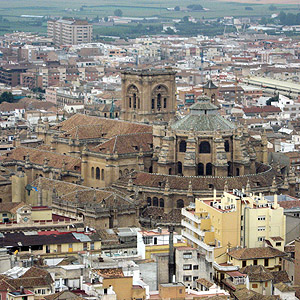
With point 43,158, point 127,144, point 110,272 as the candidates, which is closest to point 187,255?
point 110,272

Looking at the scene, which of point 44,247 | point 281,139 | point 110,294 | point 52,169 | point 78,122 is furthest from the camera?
point 281,139

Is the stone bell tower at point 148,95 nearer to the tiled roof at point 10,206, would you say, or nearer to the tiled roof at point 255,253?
the tiled roof at point 10,206

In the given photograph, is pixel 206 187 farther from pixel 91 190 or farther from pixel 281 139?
pixel 281 139

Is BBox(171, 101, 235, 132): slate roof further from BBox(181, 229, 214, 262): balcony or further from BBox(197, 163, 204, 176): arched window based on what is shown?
BBox(181, 229, 214, 262): balcony

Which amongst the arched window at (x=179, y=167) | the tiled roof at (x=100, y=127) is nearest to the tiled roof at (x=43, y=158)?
the tiled roof at (x=100, y=127)

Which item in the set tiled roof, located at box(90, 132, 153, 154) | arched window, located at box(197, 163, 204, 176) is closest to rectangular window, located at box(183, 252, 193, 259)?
arched window, located at box(197, 163, 204, 176)

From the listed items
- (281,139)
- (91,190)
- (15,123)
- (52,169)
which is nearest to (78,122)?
(52,169)
